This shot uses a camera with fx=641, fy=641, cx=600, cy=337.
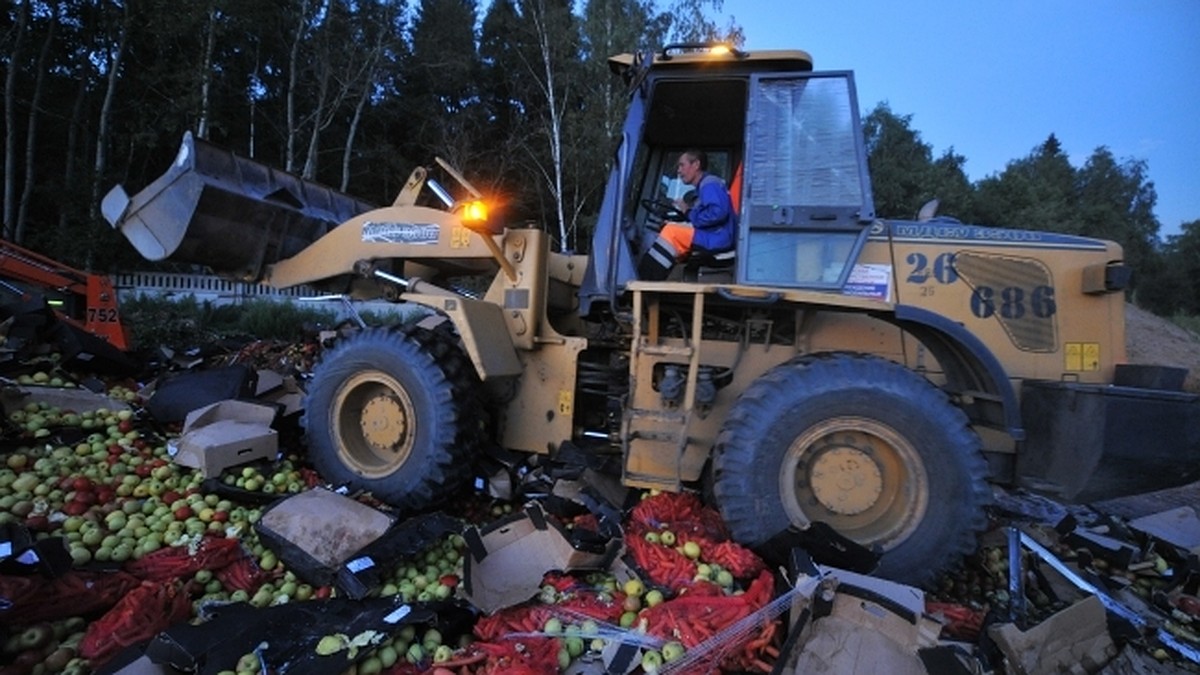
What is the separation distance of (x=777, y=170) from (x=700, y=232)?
60 cm

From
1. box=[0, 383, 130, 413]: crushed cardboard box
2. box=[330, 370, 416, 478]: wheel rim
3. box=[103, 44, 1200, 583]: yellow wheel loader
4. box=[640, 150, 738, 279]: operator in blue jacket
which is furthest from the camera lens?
box=[0, 383, 130, 413]: crushed cardboard box

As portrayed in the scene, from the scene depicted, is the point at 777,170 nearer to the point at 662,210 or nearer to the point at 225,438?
the point at 662,210

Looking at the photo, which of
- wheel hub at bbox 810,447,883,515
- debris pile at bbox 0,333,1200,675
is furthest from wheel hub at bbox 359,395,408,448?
wheel hub at bbox 810,447,883,515

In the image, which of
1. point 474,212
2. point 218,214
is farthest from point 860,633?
point 218,214

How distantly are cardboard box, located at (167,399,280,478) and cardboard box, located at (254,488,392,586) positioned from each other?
0.82 metres

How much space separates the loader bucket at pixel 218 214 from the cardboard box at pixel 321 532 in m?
2.16

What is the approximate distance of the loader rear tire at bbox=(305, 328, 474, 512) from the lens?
409 cm

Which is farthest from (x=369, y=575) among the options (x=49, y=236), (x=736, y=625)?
(x=49, y=236)

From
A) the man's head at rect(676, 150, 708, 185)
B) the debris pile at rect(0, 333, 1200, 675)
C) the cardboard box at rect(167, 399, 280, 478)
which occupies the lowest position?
the debris pile at rect(0, 333, 1200, 675)

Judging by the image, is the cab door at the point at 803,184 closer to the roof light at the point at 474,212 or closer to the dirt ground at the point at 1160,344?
the roof light at the point at 474,212

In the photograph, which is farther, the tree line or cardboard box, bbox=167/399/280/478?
the tree line

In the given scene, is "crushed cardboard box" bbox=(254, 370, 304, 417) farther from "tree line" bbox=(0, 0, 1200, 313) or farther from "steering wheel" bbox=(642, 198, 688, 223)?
"tree line" bbox=(0, 0, 1200, 313)

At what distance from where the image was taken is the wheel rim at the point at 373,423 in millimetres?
4266

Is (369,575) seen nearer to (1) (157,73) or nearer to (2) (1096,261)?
(2) (1096,261)
